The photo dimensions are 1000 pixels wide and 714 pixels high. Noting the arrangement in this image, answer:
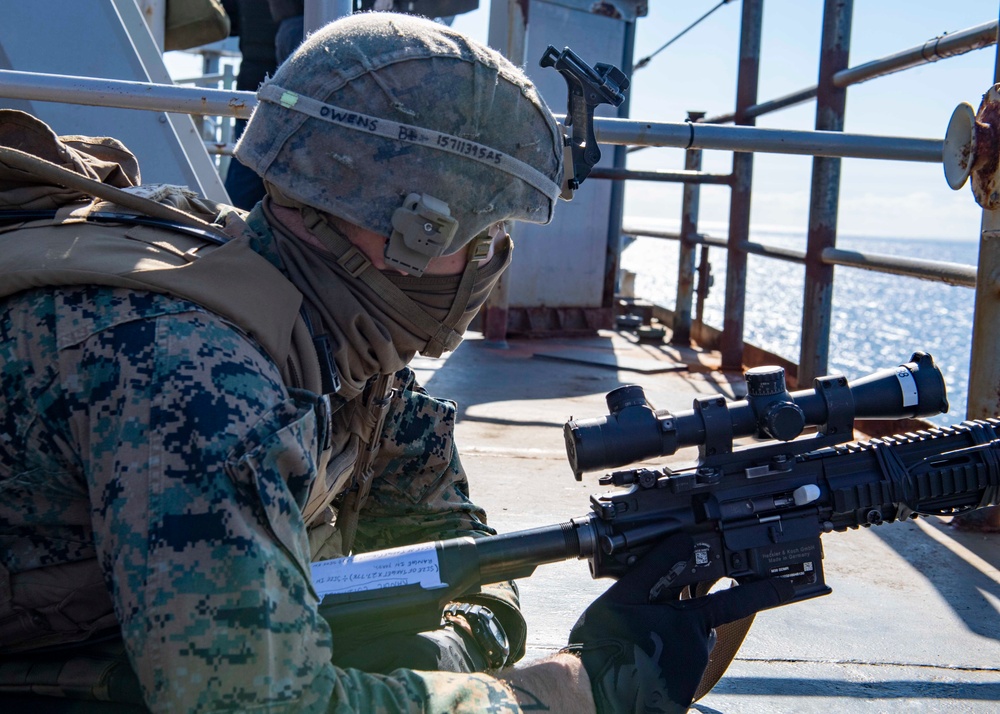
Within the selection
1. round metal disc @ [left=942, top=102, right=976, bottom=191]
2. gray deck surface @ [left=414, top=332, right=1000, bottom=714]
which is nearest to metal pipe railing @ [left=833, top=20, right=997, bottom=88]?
round metal disc @ [left=942, top=102, right=976, bottom=191]

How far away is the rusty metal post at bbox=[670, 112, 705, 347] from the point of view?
6.57 m

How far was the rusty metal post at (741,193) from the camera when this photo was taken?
5.46 metres

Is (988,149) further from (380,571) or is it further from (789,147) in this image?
(380,571)

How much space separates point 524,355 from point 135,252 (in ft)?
14.1

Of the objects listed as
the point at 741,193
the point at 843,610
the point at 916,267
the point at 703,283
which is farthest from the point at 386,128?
the point at 703,283

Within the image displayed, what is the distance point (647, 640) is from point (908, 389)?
0.69 metres

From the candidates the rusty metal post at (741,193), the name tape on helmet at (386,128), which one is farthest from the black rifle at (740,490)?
the rusty metal post at (741,193)

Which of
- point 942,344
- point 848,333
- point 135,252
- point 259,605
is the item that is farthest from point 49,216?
point 848,333

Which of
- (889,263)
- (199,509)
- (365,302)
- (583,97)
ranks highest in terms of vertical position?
(583,97)

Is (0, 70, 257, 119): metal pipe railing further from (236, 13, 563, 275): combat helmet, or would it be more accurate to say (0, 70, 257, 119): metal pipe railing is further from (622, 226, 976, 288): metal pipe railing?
(622, 226, 976, 288): metal pipe railing

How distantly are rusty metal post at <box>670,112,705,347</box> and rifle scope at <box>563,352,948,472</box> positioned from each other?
188 inches

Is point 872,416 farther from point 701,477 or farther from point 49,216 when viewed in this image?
point 49,216

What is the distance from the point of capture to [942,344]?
104 ft

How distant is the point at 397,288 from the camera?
1438 millimetres
